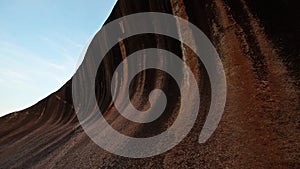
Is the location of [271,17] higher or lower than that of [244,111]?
higher

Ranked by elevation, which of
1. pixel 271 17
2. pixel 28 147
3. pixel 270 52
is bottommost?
pixel 28 147

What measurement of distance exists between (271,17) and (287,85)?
1.46 ft

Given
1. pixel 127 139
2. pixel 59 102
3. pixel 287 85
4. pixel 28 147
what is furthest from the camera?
pixel 59 102

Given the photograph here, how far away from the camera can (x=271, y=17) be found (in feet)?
6.39

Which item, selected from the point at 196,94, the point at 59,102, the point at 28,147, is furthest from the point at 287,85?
the point at 59,102

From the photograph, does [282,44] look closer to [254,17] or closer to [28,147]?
[254,17]

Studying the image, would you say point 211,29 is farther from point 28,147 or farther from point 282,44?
point 28,147

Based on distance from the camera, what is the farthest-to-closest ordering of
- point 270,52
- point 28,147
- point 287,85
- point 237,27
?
point 28,147
point 237,27
point 270,52
point 287,85

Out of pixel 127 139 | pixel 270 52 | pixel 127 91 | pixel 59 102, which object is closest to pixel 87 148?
pixel 127 139

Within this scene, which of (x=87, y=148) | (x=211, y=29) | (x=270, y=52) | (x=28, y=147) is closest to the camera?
(x=270, y=52)

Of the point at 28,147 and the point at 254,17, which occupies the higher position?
the point at 254,17

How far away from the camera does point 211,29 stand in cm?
225

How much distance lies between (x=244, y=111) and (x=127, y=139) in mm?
1002

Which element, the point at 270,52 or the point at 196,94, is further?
the point at 196,94
